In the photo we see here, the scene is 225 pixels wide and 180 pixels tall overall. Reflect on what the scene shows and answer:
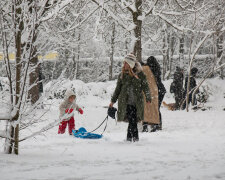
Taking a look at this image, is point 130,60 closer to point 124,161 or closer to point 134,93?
point 134,93

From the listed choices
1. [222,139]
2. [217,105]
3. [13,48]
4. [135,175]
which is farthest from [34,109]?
[217,105]

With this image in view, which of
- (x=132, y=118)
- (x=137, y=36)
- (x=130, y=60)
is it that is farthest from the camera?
(x=137, y=36)

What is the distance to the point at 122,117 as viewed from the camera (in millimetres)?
5297

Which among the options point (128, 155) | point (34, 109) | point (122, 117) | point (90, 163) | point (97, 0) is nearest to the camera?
point (90, 163)

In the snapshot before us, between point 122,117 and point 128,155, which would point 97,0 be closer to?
point 122,117

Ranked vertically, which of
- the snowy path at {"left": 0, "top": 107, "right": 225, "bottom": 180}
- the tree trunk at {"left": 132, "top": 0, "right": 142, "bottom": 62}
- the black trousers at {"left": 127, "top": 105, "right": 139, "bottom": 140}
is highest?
the tree trunk at {"left": 132, "top": 0, "right": 142, "bottom": 62}

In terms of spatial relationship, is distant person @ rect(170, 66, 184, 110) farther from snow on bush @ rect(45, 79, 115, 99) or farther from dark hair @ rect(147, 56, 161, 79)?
snow on bush @ rect(45, 79, 115, 99)

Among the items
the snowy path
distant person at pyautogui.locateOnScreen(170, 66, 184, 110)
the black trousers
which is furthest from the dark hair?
distant person at pyautogui.locateOnScreen(170, 66, 184, 110)

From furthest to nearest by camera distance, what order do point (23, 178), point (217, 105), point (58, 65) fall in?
point (58, 65), point (217, 105), point (23, 178)

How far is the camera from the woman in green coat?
5.26 metres

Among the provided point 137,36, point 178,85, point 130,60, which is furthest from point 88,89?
point 130,60

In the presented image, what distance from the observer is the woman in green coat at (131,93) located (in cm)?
526

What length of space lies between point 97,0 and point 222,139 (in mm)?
6465

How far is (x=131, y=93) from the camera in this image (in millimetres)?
5285
